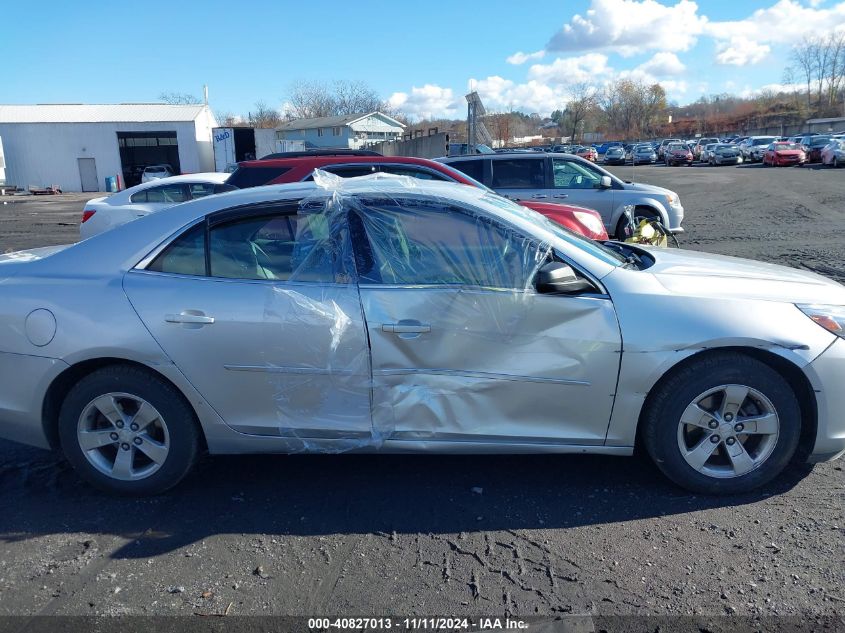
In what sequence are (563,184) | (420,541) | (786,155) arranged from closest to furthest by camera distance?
1. (420,541)
2. (563,184)
3. (786,155)

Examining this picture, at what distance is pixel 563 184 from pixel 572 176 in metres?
0.23

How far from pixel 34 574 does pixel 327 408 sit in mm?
1556

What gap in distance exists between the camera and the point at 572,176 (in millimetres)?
11688

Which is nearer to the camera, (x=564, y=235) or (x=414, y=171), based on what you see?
(x=564, y=235)

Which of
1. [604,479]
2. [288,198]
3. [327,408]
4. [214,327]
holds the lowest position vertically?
[604,479]

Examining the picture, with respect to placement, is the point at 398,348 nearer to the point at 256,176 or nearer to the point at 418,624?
the point at 418,624

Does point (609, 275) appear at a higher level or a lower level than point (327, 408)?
higher

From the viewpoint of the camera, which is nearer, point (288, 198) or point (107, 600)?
point (107, 600)

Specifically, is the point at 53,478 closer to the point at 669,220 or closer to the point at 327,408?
the point at 327,408

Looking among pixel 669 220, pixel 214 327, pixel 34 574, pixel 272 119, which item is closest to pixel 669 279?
pixel 214 327

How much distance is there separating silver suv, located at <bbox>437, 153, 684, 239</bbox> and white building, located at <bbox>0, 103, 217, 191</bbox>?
40379 mm

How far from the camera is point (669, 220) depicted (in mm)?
11961

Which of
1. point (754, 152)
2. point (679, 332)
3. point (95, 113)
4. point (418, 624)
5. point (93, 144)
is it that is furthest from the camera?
point (95, 113)

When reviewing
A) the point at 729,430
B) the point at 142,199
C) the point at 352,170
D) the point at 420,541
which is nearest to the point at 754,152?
the point at 142,199
